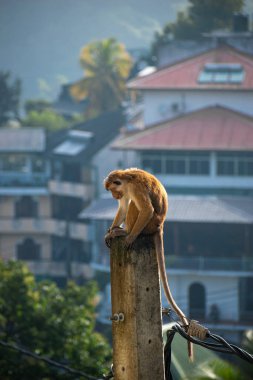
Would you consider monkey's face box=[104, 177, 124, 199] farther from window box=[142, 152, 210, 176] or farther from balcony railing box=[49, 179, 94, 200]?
balcony railing box=[49, 179, 94, 200]

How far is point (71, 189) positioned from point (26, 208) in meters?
4.00

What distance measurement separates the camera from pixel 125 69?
86.0 meters

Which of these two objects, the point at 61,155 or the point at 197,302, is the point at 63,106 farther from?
the point at 197,302

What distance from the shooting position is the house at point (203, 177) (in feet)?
176

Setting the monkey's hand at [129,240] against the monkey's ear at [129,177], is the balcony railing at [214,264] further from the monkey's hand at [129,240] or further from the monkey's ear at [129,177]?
the monkey's hand at [129,240]

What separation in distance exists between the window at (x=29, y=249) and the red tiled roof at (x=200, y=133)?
9.70m

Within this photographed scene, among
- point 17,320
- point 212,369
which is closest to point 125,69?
point 17,320

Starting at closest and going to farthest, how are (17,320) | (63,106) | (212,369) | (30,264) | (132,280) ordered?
(132,280) → (212,369) → (17,320) → (30,264) → (63,106)

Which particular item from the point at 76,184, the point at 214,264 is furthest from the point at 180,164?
the point at 214,264

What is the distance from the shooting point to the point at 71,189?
68875 mm

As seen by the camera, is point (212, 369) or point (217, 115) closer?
point (212, 369)

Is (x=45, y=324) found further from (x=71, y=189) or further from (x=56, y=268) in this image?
(x=71, y=189)

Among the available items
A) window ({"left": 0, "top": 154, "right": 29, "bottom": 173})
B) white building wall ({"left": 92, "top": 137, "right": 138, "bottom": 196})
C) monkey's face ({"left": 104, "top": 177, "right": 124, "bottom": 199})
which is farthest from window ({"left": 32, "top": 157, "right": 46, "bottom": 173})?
monkey's face ({"left": 104, "top": 177, "right": 124, "bottom": 199})

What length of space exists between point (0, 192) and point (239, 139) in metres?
15.9
